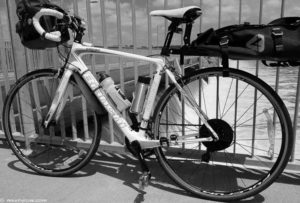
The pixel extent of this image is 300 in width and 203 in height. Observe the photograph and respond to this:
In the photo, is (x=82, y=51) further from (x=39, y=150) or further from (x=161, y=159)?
(x=39, y=150)

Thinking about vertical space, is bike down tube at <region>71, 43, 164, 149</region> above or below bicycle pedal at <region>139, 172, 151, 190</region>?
above

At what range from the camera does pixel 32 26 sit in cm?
267

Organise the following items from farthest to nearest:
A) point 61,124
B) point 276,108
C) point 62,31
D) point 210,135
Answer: point 61,124 < point 62,31 < point 210,135 < point 276,108

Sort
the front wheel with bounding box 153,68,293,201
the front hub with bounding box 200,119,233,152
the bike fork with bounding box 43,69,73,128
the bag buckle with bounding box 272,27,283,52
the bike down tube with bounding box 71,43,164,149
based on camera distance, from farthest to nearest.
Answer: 1. the bike fork with bounding box 43,69,73,128
2. the bike down tube with bounding box 71,43,164,149
3. the front hub with bounding box 200,119,233,152
4. the front wheel with bounding box 153,68,293,201
5. the bag buckle with bounding box 272,27,283,52

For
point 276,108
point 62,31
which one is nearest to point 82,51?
point 62,31

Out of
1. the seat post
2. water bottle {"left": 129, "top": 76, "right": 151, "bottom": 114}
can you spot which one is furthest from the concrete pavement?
the seat post

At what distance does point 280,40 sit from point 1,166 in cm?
323

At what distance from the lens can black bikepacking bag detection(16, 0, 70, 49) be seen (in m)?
2.65

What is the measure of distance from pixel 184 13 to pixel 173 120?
4.40 feet

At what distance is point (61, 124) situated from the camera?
3.65 meters

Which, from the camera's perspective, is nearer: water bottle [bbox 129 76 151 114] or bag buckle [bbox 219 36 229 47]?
bag buckle [bbox 219 36 229 47]

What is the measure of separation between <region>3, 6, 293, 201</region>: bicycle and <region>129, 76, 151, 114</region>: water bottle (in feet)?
0.12

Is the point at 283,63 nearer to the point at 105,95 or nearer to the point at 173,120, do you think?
the point at 173,120

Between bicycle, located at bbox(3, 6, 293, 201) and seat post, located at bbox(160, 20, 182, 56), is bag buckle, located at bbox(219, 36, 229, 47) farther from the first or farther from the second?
seat post, located at bbox(160, 20, 182, 56)
